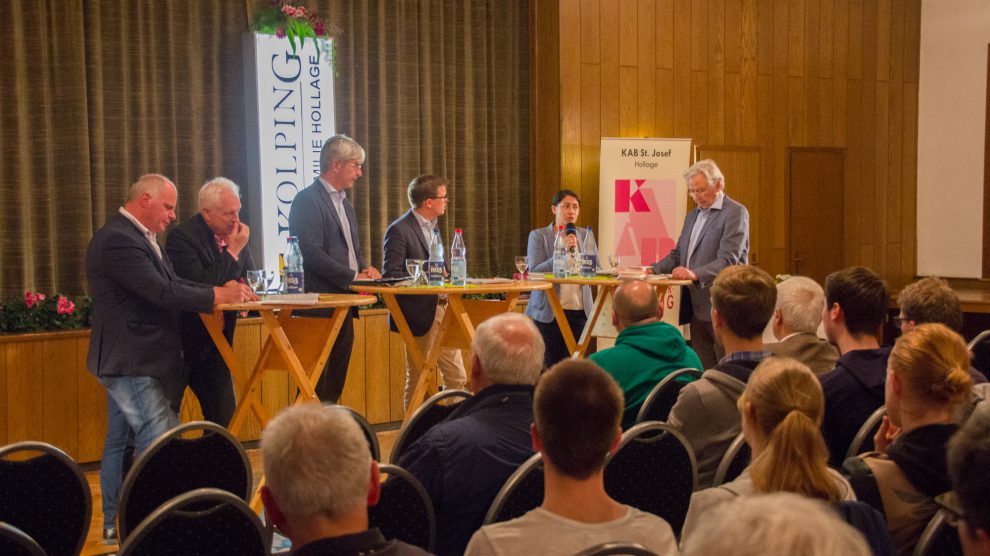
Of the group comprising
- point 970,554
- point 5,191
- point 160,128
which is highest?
point 160,128

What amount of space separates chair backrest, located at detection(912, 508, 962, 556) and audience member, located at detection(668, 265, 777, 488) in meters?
0.90

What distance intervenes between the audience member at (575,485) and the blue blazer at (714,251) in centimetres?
412

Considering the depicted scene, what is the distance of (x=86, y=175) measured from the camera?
22.2ft

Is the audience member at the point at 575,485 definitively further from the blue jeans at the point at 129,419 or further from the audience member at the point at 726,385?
the blue jeans at the point at 129,419

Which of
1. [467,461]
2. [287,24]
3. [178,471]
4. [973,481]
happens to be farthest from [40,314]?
[973,481]

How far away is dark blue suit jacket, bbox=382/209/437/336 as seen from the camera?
5738 millimetres

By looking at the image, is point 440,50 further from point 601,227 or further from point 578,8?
point 601,227

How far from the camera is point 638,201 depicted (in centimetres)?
841

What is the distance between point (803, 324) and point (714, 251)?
8.95 ft

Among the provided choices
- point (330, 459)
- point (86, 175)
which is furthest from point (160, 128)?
point (330, 459)

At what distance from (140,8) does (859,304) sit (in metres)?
5.50

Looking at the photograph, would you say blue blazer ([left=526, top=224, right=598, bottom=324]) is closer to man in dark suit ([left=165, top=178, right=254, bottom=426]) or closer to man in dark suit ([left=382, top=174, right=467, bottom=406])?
man in dark suit ([left=382, top=174, right=467, bottom=406])

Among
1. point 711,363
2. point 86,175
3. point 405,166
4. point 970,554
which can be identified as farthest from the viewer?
point 405,166

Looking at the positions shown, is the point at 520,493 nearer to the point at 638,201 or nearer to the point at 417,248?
the point at 417,248
